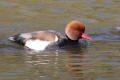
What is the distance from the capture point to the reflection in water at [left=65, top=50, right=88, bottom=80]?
332 inches

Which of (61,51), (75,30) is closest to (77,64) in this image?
(61,51)

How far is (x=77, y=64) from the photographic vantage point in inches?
371

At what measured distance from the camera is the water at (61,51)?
8.63m

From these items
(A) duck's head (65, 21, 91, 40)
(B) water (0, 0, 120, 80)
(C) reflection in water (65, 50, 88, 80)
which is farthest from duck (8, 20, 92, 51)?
(C) reflection in water (65, 50, 88, 80)

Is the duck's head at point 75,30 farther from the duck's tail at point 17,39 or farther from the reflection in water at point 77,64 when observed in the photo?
the duck's tail at point 17,39

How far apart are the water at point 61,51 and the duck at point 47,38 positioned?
10.5 inches

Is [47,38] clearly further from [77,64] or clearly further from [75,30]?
[77,64]

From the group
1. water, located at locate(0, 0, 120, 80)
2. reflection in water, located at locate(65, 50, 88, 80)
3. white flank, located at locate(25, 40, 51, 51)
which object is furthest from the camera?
white flank, located at locate(25, 40, 51, 51)

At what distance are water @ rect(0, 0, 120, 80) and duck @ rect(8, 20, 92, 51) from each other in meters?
0.27

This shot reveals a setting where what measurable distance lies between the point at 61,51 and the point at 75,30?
112 centimetres

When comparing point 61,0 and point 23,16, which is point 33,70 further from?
point 61,0

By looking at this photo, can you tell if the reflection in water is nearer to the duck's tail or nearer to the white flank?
the white flank

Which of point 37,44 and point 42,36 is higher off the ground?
point 42,36

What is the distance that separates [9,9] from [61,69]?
791 centimetres
